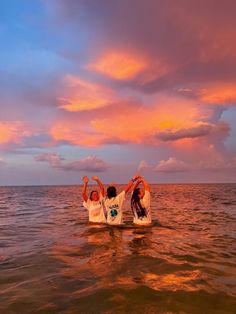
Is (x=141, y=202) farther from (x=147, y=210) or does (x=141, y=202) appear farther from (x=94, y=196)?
(x=94, y=196)

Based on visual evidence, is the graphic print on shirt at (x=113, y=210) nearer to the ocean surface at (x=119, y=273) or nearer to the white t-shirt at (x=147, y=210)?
A: the ocean surface at (x=119, y=273)

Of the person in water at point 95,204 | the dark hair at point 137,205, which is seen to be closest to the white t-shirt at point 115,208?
the person in water at point 95,204

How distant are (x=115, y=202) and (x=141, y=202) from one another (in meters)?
1.22

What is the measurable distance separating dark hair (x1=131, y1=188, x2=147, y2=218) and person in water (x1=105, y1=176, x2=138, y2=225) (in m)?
0.63

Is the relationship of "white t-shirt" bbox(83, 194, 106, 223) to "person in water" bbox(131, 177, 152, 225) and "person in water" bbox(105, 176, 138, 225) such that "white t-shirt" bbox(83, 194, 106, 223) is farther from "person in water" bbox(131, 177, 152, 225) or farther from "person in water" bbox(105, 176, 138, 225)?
"person in water" bbox(131, 177, 152, 225)

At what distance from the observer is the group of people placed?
12.7 m

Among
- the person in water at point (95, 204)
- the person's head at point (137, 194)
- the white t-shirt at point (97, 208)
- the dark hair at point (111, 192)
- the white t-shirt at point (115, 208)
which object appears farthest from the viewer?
the white t-shirt at point (97, 208)

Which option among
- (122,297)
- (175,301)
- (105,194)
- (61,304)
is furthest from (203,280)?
(105,194)

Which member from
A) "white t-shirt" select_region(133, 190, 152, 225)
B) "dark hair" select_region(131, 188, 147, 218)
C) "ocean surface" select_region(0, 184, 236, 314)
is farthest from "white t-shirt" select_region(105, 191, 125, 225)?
"white t-shirt" select_region(133, 190, 152, 225)

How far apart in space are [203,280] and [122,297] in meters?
2.09

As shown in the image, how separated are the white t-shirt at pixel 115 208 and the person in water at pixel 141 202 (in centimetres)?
71

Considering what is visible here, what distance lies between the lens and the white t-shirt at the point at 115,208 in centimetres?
1270

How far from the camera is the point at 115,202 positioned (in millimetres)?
12867

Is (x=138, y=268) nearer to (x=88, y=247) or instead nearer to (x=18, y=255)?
(x=88, y=247)
